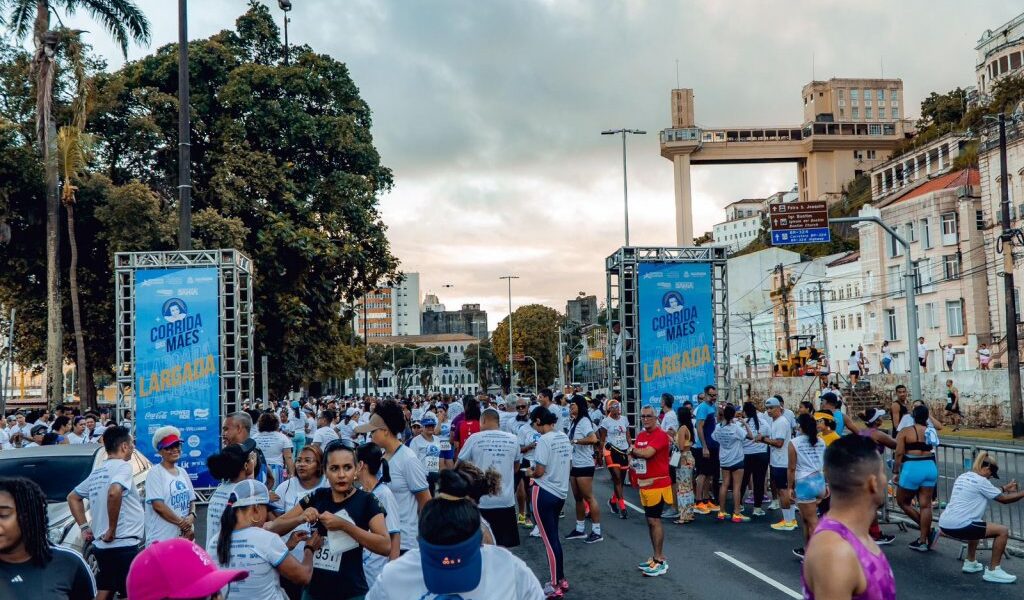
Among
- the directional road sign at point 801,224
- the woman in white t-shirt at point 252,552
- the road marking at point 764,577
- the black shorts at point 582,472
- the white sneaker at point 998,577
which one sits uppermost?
the directional road sign at point 801,224

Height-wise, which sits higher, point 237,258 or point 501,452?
point 237,258

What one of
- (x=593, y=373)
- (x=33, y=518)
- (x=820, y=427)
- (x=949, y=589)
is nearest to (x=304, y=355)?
(x=820, y=427)

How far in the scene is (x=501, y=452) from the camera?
9.25 m

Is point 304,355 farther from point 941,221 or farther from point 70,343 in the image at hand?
point 941,221

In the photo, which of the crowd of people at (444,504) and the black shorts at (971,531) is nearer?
the crowd of people at (444,504)

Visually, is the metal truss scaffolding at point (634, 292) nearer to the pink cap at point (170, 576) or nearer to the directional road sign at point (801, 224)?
the directional road sign at point (801, 224)

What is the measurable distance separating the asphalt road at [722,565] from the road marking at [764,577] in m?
0.01

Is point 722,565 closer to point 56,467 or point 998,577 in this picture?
point 998,577

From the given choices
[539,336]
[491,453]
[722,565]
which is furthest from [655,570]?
[539,336]

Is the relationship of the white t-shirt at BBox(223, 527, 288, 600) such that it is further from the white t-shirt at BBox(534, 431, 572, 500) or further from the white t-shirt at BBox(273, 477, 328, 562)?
the white t-shirt at BBox(534, 431, 572, 500)

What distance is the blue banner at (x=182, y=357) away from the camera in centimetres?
1719

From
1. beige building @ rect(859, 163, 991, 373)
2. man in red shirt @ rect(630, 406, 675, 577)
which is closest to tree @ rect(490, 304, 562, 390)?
beige building @ rect(859, 163, 991, 373)

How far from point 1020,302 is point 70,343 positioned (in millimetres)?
39768

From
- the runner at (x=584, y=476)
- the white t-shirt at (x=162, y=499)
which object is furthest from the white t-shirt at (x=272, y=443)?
the white t-shirt at (x=162, y=499)
